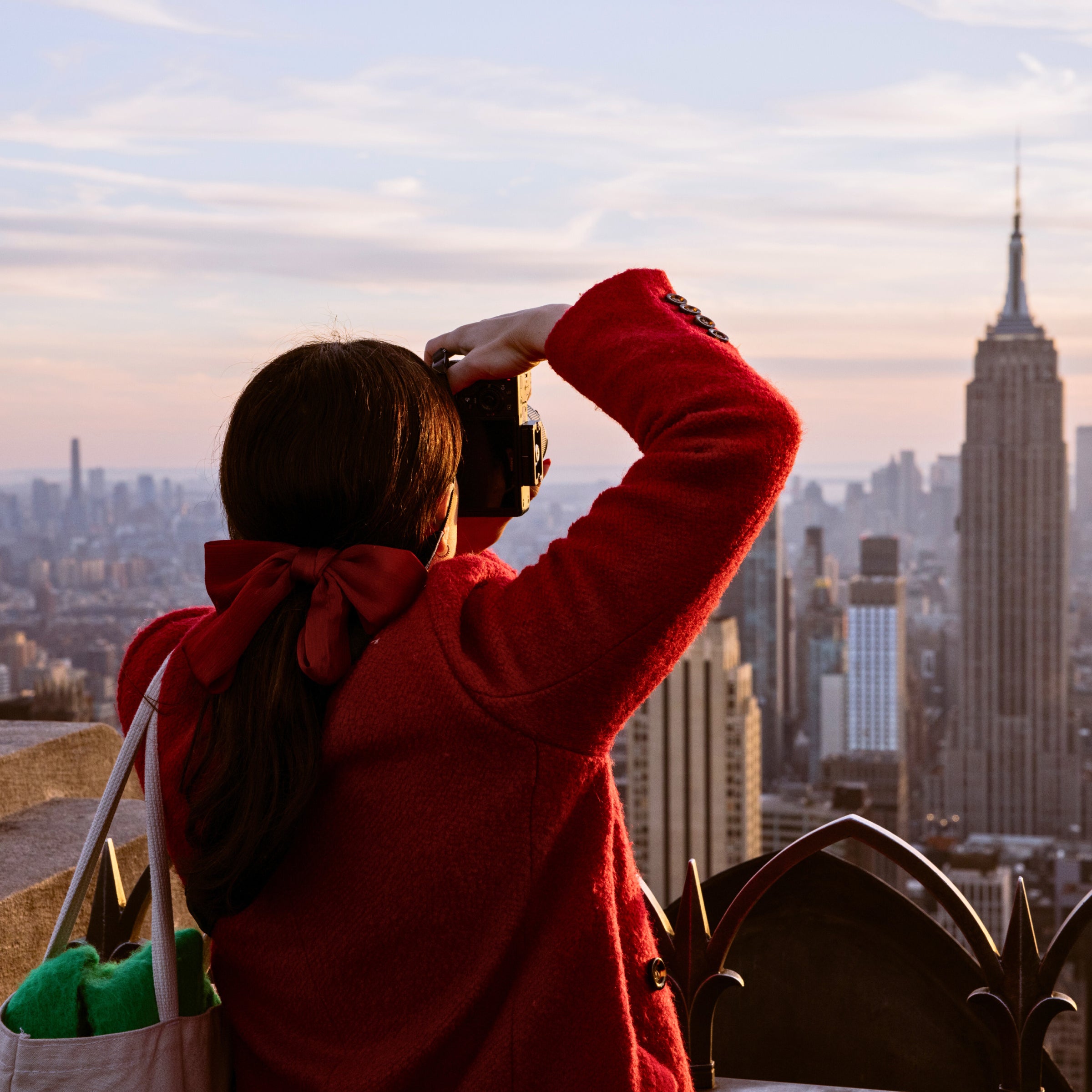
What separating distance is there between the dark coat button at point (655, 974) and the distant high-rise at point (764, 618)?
69.9 metres

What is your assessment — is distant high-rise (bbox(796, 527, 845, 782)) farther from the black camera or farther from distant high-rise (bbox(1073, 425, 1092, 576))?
the black camera

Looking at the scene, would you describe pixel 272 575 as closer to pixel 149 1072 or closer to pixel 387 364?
pixel 387 364

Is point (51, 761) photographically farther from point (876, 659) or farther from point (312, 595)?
point (876, 659)

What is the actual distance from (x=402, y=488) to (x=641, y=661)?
25 centimetres

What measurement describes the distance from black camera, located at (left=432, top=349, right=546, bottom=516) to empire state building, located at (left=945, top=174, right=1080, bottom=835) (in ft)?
232

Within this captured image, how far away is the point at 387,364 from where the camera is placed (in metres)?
1.08

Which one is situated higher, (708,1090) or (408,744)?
(408,744)

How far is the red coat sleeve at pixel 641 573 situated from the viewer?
37.7 inches

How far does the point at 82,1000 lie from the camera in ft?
3.43

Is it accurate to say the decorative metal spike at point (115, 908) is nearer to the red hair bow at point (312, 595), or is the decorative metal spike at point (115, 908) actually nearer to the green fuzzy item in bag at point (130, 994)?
the green fuzzy item in bag at point (130, 994)

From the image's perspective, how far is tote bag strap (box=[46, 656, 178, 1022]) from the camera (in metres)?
1.04

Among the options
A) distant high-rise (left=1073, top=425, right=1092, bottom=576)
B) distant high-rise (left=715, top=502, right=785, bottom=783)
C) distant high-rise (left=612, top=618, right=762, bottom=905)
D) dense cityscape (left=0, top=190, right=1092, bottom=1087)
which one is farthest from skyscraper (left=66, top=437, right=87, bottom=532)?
distant high-rise (left=1073, top=425, right=1092, bottom=576)

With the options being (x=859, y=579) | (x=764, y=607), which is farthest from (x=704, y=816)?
(x=859, y=579)

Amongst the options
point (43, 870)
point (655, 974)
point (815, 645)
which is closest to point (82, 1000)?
point (655, 974)
